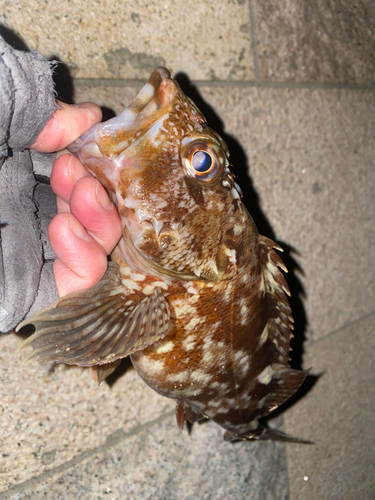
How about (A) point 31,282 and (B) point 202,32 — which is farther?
(B) point 202,32

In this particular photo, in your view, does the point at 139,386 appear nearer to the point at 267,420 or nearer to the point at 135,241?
the point at 267,420

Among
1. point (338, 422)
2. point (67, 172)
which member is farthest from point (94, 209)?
point (338, 422)

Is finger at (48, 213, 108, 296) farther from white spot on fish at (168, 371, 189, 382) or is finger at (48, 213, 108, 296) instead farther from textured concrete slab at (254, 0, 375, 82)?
textured concrete slab at (254, 0, 375, 82)

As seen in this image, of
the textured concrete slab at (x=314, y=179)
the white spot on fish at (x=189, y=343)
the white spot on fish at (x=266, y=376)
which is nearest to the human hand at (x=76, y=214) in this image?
the white spot on fish at (x=189, y=343)

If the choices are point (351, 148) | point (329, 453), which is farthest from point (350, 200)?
point (329, 453)

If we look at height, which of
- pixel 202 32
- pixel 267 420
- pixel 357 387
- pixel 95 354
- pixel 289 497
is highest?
pixel 202 32

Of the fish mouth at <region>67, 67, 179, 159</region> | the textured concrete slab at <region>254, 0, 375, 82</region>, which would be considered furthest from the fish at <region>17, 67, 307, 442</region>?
the textured concrete slab at <region>254, 0, 375, 82</region>

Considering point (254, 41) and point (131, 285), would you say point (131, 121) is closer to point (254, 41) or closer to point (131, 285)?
point (131, 285)
